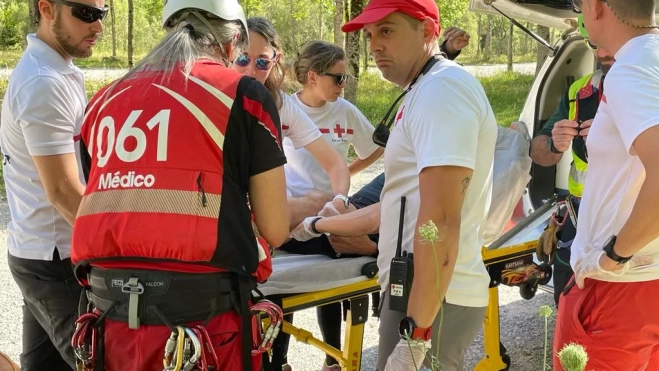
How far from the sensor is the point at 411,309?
205 cm

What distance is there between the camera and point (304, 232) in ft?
11.5

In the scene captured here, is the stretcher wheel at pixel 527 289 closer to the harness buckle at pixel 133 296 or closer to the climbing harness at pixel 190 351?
the climbing harness at pixel 190 351

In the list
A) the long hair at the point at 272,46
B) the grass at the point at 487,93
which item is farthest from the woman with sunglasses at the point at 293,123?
the grass at the point at 487,93

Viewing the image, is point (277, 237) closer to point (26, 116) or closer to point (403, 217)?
point (403, 217)

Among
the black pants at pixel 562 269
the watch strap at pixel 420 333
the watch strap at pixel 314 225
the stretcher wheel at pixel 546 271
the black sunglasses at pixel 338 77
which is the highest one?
the black sunglasses at pixel 338 77

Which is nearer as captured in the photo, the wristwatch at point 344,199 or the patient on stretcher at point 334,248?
the patient on stretcher at point 334,248

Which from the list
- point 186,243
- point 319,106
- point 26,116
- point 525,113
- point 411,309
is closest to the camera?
point 186,243

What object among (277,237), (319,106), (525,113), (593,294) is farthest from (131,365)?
(525,113)

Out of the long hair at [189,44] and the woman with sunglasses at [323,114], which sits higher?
the long hair at [189,44]

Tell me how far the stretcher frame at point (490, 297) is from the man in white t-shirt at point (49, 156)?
99 centimetres

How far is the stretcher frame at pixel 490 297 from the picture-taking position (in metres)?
3.23

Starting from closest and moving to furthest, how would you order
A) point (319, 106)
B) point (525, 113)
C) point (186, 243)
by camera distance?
point (186, 243) < point (319, 106) < point (525, 113)

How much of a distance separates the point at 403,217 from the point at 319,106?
210 centimetres

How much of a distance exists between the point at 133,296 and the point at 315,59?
2.38 m
